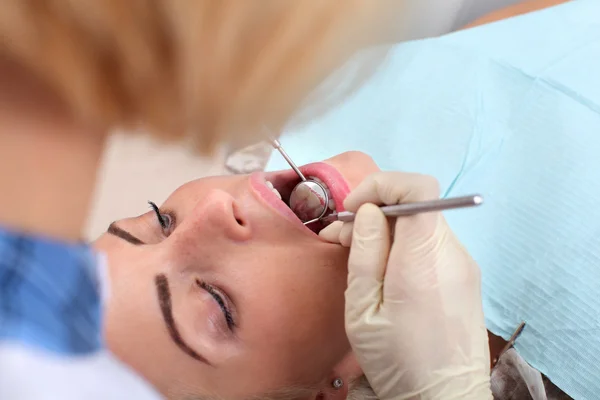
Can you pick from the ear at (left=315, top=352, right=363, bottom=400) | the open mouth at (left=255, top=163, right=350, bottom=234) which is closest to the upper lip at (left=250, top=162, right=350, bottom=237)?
the open mouth at (left=255, top=163, right=350, bottom=234)

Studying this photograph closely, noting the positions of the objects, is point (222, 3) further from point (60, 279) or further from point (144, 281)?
point (144, 281)

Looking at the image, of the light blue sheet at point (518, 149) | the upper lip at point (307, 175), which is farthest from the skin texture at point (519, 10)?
the upper lip at point (307, 175)

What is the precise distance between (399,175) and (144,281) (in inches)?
16.1

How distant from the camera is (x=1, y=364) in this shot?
475 mm

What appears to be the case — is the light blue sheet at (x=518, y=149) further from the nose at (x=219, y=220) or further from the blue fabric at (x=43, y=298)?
the blue fabric at (x=43, y=298)

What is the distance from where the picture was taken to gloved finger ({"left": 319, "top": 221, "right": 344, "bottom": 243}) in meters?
0.86

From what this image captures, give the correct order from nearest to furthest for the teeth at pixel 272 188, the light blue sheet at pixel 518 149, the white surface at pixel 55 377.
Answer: the white surface at pixel 55 377, the teeth at pixel 272 188, the light blue sheet at pixel 518 149

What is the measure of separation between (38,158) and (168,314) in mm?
476

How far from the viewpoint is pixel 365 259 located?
800 millimetres

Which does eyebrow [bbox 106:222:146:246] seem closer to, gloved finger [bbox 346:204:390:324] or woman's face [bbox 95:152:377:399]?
woman's face [bbox 95:152:377:399]

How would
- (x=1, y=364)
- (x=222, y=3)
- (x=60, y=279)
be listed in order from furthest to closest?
(x=60, y=279) → (x=1, y=364) → (x=222, y=3)

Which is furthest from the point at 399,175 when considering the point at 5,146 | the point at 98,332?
the point at 5,146

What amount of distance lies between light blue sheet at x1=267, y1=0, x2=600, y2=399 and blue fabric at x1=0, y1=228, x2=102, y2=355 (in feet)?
1.92

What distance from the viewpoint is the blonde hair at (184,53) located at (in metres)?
0.30
